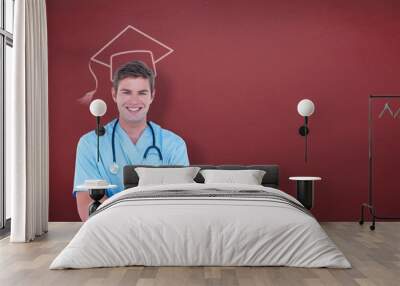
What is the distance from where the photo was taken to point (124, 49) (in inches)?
281

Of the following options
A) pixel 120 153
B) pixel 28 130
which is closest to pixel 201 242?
pixel 28 130

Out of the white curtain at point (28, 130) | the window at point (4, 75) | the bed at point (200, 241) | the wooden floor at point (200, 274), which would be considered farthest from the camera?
the window at point (4, 75)

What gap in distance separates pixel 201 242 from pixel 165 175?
2.15 meters

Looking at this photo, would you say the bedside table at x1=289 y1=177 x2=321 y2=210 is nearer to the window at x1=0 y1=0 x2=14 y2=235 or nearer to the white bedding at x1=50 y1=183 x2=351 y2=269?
the white bedding at x1=50 y1=183 x2=351 y2=269

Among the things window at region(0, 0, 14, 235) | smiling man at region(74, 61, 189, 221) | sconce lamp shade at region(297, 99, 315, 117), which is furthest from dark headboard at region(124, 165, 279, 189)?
window at region(0, 0, 14, 235)

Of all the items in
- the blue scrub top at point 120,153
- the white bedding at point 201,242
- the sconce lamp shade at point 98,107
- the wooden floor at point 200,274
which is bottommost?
the wooden floor at point 200,274

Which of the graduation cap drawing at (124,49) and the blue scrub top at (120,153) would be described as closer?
the blue scrub top at (120,153)

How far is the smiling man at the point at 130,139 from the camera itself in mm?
7043

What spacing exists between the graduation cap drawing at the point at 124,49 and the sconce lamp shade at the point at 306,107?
1739mm

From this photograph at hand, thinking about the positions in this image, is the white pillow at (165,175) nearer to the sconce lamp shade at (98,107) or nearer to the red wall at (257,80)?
the red wall at (257,80)

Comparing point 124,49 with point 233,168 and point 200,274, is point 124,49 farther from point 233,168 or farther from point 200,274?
point 200,274

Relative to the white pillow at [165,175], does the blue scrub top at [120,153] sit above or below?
above

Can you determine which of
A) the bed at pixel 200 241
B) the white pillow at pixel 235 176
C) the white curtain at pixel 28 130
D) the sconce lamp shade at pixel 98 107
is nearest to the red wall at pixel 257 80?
the sconce lamp shade at pixel 98 107

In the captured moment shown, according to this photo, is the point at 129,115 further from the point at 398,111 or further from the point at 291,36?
the point at 398,111
